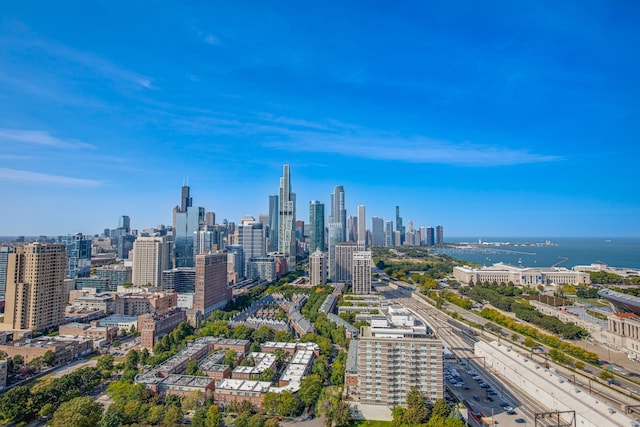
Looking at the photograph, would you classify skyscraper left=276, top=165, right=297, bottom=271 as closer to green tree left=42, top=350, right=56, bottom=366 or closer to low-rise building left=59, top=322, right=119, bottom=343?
low-rise building left=59, top=322, right=119, bottom=343

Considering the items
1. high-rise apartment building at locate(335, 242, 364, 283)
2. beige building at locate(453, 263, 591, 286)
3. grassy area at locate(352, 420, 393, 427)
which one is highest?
high-rise apartment building at locate(335, 242, 364, 283)

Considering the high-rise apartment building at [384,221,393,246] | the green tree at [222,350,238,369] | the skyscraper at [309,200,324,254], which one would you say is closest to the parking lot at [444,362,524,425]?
the green tree at [222,350,238,369]

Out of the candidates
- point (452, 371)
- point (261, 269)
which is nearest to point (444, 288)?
point (261, 269)

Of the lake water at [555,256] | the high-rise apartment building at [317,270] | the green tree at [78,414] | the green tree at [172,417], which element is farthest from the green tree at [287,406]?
the lake water at [555,256]

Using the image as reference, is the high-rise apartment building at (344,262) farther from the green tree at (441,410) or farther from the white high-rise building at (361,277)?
the green tree at (441,410)

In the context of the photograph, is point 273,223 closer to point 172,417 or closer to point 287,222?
point 287,222
